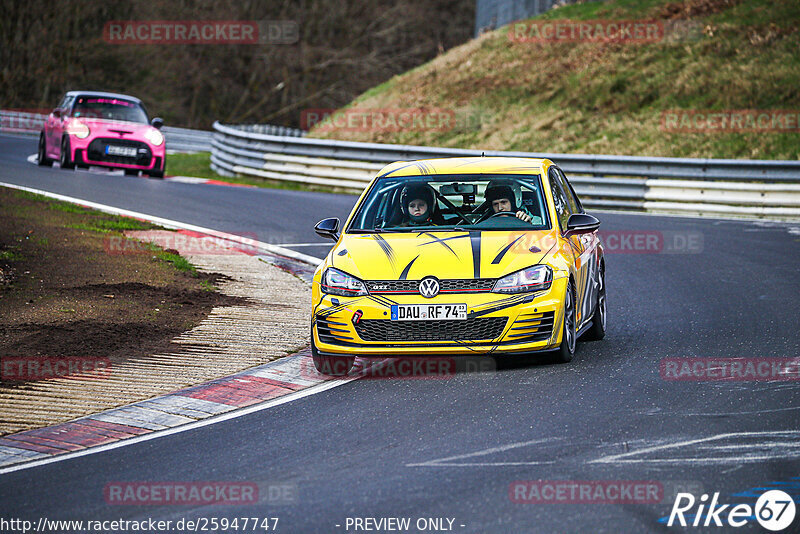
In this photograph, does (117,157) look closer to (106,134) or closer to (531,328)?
(106,134)

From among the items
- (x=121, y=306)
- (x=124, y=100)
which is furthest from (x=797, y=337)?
(x=124, y=100)

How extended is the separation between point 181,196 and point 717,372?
1521cm

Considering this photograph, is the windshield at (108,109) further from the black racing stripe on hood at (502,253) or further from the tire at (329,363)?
the black racing stripe on hood at (502,253)

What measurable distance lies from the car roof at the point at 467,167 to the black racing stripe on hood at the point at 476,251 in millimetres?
933

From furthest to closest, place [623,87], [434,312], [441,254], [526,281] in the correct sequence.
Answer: [623,87] → [441,254] → [526,281] → [434,312]

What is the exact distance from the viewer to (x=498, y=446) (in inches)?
265

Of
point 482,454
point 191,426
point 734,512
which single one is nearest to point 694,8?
point 191,426

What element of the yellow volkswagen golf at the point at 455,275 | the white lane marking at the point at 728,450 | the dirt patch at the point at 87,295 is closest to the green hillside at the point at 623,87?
the dirt patch at the point at 87,295

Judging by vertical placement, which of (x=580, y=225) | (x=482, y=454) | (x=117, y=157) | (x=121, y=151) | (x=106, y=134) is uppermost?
(x=106, y=134)

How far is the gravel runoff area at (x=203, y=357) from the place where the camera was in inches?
316

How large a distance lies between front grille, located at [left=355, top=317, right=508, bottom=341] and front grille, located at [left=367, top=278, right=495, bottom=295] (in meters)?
0.22

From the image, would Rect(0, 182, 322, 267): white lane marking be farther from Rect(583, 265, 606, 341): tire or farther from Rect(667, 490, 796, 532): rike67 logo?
Rect(667, 490, 796, 532): rike67 logo

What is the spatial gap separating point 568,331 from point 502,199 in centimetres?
143

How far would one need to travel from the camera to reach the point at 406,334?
859 cm
